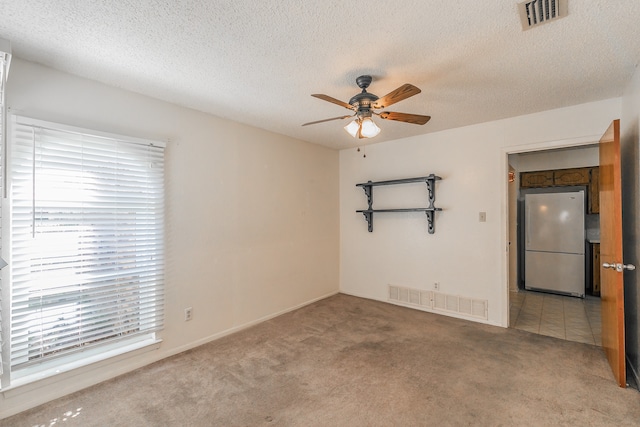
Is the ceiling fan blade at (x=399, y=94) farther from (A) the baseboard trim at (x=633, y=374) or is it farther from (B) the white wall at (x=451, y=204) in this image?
(A) the baseboard trim at (x=633, y=374)

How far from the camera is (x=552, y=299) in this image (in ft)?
15.1

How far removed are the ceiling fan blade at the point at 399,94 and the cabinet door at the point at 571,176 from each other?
4.47 m

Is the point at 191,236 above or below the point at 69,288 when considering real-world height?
above

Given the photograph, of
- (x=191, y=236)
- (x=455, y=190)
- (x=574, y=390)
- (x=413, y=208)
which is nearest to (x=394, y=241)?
(x=413, y=208)

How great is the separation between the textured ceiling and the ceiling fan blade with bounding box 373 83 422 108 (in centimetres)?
26

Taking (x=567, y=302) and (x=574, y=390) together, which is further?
(x=567, y=302)

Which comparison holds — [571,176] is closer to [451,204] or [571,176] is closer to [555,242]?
[555,242]

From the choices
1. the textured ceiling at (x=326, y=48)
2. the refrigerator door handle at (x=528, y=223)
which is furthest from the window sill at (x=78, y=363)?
the refrigerator door handle at (x=528, y=223)

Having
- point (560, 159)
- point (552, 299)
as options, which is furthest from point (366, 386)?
point (560, 159)

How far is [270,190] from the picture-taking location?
153 inches

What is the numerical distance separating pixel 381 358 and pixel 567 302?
3565mm

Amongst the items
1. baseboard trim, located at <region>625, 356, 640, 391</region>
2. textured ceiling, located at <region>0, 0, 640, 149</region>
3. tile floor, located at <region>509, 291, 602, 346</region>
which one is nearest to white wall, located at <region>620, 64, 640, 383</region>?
baseboard trim, located at <region>625, 356, 640, 391</region>

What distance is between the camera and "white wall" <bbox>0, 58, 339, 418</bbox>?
2.27m

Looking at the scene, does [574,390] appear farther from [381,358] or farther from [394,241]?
[394,241]
